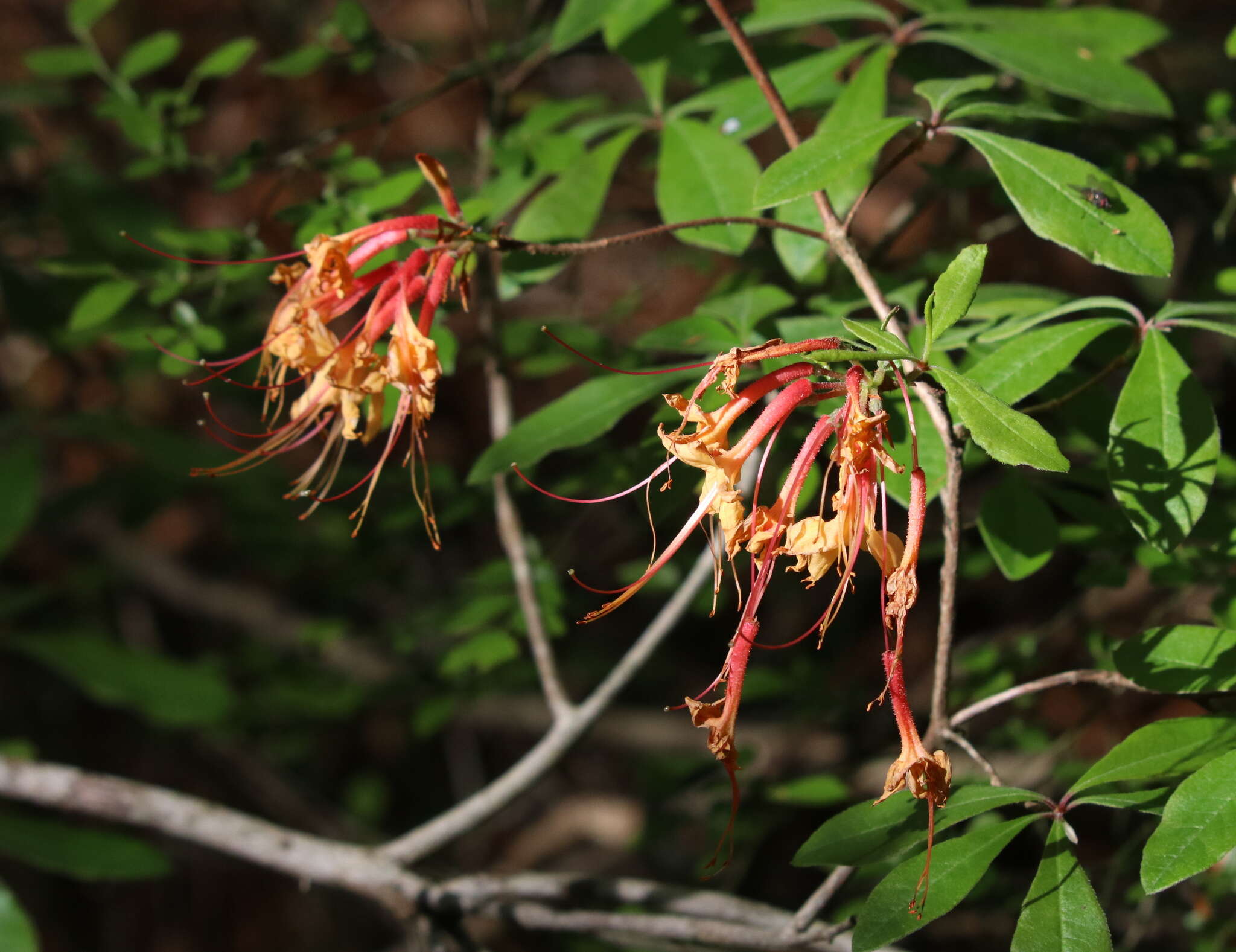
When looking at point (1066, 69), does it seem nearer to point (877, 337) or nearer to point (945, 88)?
point (945, 88)

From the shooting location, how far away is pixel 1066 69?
43.3 inches

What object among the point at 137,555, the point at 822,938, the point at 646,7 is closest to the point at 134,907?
the point at 137,555

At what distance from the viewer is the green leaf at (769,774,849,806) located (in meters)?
1.42

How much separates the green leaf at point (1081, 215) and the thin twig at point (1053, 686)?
0.34 m

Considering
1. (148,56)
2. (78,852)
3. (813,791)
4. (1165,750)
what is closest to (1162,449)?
(1165,750)

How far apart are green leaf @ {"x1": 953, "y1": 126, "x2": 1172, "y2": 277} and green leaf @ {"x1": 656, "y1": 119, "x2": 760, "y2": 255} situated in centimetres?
29

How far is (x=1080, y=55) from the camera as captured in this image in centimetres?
114

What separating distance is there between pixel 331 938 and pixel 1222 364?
2.73 metres

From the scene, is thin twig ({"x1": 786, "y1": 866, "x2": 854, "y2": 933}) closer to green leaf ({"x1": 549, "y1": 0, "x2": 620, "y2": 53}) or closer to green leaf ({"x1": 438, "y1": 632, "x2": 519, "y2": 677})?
green leaf ({"x1": 438, "y1": 632, "x2": 519, "y2": 677})

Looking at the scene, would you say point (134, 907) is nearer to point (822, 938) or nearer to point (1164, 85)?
point (822, 938)

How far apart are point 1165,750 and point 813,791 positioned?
0.68 metres

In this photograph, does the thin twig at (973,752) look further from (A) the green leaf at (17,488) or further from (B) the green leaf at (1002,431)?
(A) the green leaf at (17,488)

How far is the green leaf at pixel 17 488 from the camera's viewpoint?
177cm

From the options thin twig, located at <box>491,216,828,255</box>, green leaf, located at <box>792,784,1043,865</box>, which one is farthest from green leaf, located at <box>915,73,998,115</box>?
green leaf, located at <box>792,784,1043,865</box>
